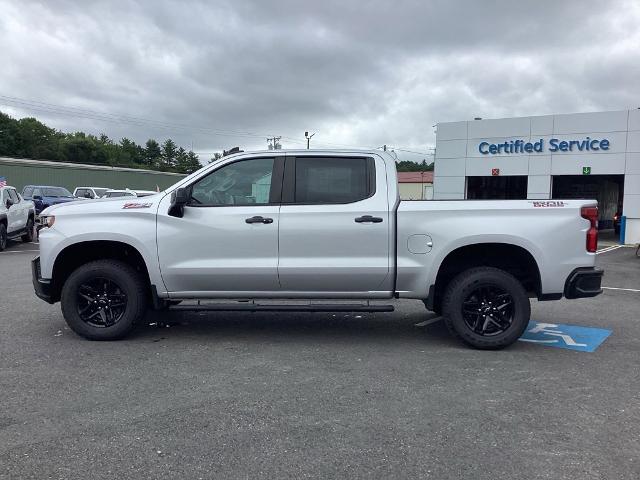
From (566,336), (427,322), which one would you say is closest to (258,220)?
(427,322)

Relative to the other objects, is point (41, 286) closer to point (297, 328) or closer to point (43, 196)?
point (297, 328)

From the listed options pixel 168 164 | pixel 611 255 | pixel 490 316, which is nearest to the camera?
pixel 490 316

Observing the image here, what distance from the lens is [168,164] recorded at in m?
128

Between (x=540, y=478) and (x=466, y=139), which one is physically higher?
(x=466, y=139)

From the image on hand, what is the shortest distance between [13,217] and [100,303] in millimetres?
11861

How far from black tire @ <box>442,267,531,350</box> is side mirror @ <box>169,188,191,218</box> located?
2871mm

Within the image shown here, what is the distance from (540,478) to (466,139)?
2286 cm

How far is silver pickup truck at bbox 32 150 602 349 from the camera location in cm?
561

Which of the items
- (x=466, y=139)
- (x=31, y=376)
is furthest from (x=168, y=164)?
(x=31, y=376)

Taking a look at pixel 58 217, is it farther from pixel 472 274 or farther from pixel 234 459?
pixel 472 274

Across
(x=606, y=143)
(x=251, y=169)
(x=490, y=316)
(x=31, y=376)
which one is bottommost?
(x=31, y=376)

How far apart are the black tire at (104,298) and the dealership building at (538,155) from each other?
54.3 ft

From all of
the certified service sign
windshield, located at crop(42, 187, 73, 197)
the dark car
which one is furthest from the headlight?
windshield, located at crop(42, 187, 73, 197)

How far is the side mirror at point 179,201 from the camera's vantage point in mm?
5633
